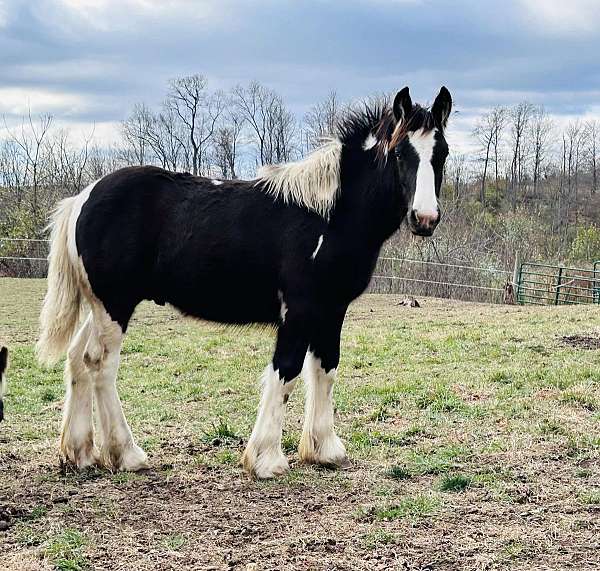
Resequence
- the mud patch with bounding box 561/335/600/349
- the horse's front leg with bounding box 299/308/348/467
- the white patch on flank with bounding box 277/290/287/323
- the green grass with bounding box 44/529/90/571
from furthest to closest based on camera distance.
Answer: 1. the mud patch with bounding box 561/335/600/349
2. the horse's front leg with bounding box 299/308/348/467
3. the white patch on flank with bounding box 277/290/287/323
4. the green grass with bounding box 44/529/90/571

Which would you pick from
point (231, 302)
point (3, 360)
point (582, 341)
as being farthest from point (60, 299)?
point (582, 341)

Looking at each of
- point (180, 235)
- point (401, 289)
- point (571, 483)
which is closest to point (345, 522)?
point (571, 483)

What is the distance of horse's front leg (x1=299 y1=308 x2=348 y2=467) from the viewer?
458 cm

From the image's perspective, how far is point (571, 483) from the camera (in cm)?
405

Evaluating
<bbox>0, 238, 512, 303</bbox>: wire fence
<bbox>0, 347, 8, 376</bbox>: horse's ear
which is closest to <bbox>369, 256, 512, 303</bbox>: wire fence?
<bbox>0, 238, 512, 303</bbox>: wire fence

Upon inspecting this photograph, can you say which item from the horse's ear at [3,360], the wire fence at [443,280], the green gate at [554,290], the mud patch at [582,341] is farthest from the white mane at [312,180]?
the wire fence at [443,280]

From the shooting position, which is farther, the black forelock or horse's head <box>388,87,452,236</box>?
the black forelock

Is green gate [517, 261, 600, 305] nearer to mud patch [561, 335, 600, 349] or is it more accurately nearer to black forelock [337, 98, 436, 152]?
mud patch [561, 335, 600, 349]

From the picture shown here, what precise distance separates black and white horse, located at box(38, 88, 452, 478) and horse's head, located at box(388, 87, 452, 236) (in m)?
0.10

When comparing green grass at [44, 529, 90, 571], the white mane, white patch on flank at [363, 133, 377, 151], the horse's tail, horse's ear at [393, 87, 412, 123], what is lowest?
green grass at [44, 529, 90, 571]

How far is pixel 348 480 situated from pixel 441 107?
2.52 meters

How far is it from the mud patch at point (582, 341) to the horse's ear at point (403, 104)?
5.79m

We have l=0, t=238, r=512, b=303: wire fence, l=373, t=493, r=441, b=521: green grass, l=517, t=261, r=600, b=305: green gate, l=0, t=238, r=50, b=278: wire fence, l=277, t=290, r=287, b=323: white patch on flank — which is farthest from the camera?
l=0, t=238, r=50, b=278: wire fence

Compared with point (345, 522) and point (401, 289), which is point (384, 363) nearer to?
point (345, 522)
